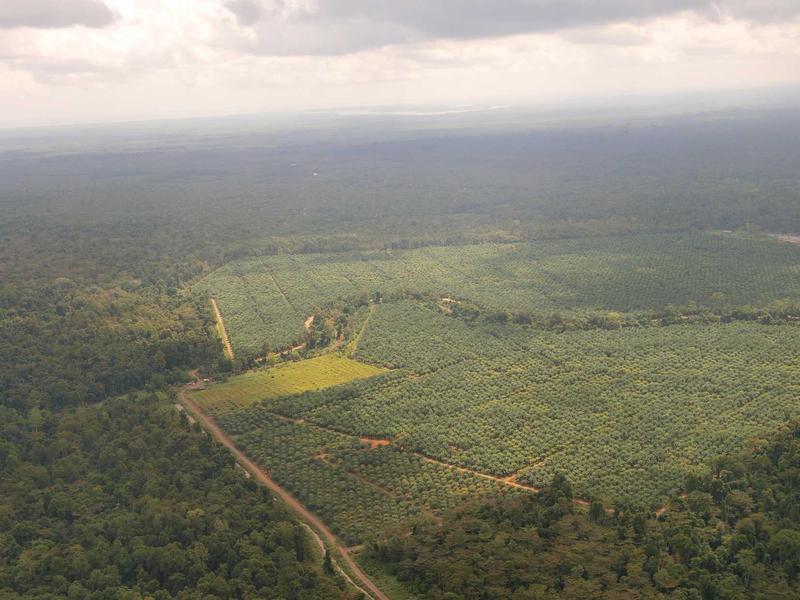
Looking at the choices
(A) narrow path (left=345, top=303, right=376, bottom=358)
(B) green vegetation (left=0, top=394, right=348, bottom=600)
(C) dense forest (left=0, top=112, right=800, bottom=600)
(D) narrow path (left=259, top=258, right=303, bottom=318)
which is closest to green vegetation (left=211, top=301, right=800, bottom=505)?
(A) narrow path (left=345, top=303, right=376, bottom=358)

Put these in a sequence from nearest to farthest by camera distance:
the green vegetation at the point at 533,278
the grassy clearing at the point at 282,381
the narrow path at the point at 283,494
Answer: the narrow path at the point at 283,494 → the grassy clearing at the point at 282,381 → the green vegetation at the point at 533,278

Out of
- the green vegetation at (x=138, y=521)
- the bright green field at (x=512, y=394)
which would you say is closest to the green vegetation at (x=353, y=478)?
the bright green field at (x=512, y=394)

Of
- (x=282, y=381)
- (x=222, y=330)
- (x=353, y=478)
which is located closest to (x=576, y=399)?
(x=353, y=478)

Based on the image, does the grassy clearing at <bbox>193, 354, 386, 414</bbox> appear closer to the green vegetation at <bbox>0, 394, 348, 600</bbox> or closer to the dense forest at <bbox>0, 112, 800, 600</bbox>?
the dense forest at <bbox>0, 112, 800, 600</bbox>

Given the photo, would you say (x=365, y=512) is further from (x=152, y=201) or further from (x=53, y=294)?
(x=152, y=201)

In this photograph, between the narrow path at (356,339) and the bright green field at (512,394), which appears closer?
the bright green field at (512,394)

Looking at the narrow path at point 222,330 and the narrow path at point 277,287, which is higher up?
the narrow path at point 277,287

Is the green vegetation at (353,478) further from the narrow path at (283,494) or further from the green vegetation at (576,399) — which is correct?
Answer: the green vegetation at (576,399)
